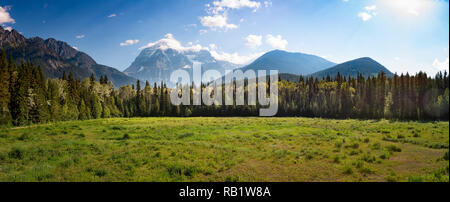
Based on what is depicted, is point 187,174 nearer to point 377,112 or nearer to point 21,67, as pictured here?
point 21,67

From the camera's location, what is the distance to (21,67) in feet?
150

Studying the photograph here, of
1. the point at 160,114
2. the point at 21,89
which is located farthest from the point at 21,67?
the point at 160,114

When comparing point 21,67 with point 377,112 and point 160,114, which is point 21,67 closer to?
point 160,114

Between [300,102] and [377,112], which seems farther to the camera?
[300,102]

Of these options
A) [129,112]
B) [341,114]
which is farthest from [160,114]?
[341,114]

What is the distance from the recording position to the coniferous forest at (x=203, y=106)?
41.8 m

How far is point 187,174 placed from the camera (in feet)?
31.8

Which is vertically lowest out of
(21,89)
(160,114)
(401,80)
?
(160,114)

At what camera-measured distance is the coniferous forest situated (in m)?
41.8

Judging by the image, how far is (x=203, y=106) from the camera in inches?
3740
